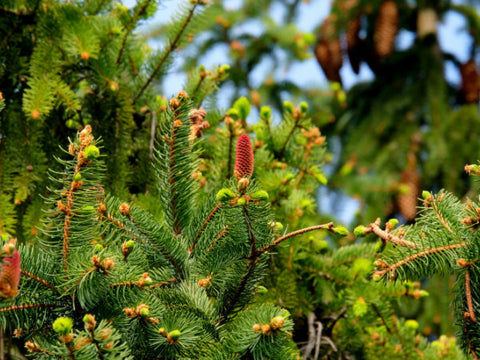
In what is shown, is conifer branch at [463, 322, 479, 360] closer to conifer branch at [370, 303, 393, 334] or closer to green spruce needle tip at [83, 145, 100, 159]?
conifer branch at [370, 303, 393, 334]

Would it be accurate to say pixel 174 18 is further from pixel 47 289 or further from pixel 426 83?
pixel 426 83

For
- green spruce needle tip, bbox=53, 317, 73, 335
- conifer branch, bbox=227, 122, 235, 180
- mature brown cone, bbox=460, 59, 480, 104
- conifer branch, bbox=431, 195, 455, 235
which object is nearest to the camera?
green spruce needle tip, bbox=53, 317, 73, 335

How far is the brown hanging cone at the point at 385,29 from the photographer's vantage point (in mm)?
2865

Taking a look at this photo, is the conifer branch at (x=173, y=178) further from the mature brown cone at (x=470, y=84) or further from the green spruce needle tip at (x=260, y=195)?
the mature brown cone at (x=470, y=84)

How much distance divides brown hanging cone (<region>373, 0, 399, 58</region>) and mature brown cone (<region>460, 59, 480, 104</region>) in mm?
442

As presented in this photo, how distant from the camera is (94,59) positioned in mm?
1225

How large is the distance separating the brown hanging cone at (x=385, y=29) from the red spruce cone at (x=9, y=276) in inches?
103

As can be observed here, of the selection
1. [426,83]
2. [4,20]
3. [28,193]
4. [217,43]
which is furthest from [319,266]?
[217,43]

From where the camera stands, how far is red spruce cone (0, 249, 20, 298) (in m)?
0.63

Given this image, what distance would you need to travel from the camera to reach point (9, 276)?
2.07 feet

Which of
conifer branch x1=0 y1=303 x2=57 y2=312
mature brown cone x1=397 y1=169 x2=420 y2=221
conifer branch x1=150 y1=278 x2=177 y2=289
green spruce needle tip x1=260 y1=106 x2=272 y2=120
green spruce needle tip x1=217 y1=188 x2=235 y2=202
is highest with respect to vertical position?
mature brown cone x1=397 y1=169 x2=420 y2=221

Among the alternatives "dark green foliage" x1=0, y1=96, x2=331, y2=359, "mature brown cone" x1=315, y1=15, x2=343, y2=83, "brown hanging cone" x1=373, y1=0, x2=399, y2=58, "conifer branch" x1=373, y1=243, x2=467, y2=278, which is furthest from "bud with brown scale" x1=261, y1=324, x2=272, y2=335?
"mature brown cone" x1=315, y1=15, x2=343, y2=83

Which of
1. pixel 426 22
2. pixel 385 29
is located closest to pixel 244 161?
pixel 385 29

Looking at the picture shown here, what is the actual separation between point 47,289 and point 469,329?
2.11ft
